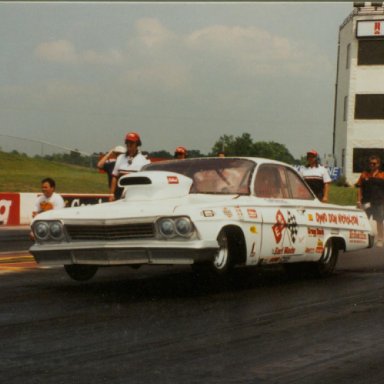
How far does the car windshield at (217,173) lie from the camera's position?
32.8ft

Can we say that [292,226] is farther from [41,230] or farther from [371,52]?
[371,52]

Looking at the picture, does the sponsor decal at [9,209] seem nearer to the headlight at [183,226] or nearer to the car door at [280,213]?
the car door at [280,213]

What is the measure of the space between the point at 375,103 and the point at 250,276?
52.8 metres

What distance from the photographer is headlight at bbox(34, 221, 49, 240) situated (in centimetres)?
928

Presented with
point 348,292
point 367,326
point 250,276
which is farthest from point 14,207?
point 367,326

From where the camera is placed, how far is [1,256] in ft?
45.6

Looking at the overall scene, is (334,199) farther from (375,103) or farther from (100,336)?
(100,336)

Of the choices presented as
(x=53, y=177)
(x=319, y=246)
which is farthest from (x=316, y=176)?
(x=53, y=177)

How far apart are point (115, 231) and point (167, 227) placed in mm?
527

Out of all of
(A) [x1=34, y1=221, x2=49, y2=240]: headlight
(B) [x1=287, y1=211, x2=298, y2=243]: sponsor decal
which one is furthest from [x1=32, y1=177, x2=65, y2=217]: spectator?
(B) [x1=287, y1=211, x2=298, y2=243]: sponsor decal

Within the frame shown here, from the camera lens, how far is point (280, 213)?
1002cm

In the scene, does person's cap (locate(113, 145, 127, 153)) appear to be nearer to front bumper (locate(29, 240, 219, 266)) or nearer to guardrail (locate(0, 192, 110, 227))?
front bumper (locate(29, 240, 219, 266))

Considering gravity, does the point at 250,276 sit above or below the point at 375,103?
below

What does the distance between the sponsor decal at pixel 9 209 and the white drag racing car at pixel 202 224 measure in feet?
49.9
